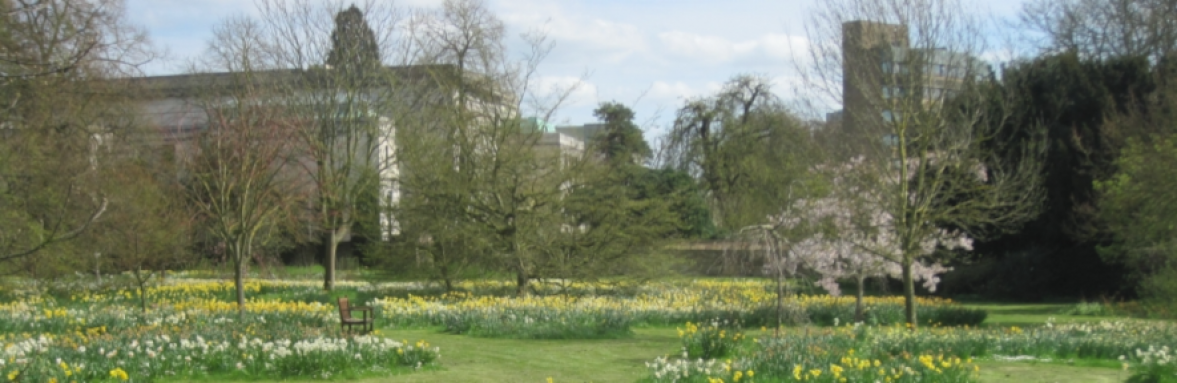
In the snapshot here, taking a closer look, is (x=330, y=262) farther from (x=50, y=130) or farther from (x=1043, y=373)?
(x=1043, y=373)

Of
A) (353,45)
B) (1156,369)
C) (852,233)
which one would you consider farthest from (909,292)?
(353,45)

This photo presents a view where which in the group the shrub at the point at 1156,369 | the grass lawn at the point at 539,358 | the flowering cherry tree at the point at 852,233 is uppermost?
the flowering cherry tree at the point at 852,233

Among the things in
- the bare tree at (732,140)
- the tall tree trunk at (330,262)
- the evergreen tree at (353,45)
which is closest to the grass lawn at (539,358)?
the tall tree trunk at (330,262)

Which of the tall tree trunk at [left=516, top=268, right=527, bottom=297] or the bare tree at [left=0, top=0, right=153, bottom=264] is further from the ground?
the bare tree at [left=0, top=0, right=153, bottom=264]

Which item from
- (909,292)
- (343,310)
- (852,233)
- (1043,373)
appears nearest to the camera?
(1043,373)

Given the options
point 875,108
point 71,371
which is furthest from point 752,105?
point 71,371

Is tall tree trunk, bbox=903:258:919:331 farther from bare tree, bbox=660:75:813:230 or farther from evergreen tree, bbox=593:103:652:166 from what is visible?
bare tree, bbox=660:75:813:230

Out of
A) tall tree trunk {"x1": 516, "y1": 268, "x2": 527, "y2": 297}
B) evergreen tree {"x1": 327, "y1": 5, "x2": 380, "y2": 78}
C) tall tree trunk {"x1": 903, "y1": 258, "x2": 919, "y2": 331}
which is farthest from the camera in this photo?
evergreen tree {"x1": 327, "y1": 5, "x2": 380, "y2": 78}

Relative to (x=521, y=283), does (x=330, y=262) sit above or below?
above

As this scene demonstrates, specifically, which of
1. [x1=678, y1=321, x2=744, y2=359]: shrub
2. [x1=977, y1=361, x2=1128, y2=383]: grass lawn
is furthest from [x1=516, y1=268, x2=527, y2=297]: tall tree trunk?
[x1=977, y1=361, x2=1128, y2=383]: grass lawn

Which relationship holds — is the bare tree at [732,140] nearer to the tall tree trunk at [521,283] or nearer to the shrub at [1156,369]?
the tall tree trunk at [521,283]

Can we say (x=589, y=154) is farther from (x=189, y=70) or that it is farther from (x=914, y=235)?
(x=189, y=70)

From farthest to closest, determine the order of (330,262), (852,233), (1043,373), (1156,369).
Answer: (330,262), (852,233), (1043,373), (1156,369)

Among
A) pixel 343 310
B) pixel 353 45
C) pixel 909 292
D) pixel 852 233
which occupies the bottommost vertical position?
pixel 343 310
